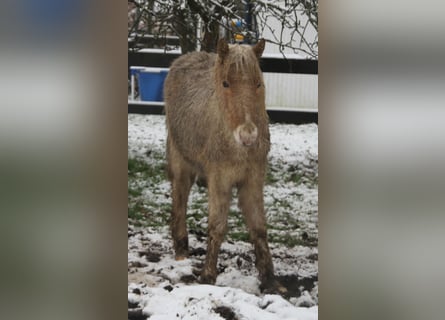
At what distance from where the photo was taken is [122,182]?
315cm

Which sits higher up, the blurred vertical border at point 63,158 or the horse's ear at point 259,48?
the horse's ear at point 259,48

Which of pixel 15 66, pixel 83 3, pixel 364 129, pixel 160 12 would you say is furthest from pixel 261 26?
pixel 15 66

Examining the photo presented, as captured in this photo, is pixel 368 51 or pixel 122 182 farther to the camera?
pixel 122 182

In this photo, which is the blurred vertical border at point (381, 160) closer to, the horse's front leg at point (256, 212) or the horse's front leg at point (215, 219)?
the horse's front leg at point (256, 212)

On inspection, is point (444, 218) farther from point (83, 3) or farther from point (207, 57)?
point (83, 3)

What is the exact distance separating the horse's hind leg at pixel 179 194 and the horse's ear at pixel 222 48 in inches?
22.2

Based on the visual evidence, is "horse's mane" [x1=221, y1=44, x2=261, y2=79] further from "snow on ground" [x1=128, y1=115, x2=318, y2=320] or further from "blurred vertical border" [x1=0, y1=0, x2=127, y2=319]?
"blurred vertical border" [x1=0, y1=0, x2=127, y2=319]

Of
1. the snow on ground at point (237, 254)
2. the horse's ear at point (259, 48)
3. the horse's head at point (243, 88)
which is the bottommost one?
the snow on ground at point (237, 254)

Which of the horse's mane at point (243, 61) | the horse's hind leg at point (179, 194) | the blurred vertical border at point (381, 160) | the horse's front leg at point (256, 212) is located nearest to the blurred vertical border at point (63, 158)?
the horse's hind leg at point (179, 194)

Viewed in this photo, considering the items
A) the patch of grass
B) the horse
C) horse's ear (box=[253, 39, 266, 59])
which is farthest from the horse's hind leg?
horse's ear (box=[253, 39, 266, 59])

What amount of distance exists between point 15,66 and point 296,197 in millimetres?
1656

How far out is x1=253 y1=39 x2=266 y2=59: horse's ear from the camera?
297 cm

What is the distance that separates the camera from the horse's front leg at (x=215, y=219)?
3052 mm

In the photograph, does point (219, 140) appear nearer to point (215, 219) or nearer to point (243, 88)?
point (243, 88)
